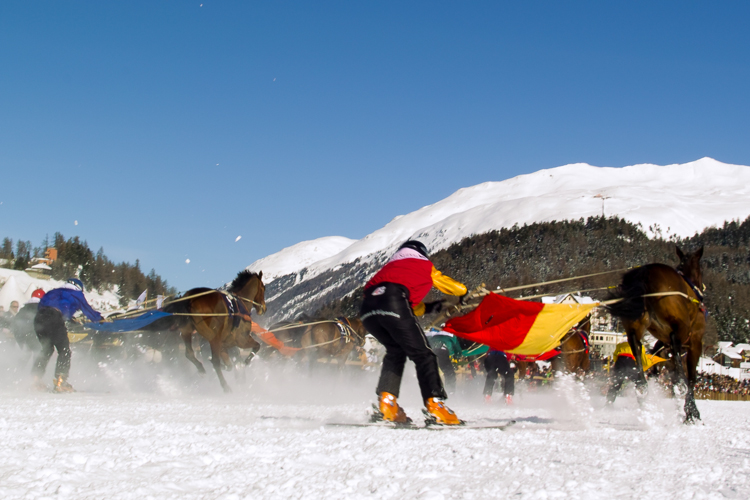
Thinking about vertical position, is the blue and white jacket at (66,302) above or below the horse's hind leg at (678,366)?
above

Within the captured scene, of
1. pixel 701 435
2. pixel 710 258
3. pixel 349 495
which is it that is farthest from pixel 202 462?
pixel 710 258

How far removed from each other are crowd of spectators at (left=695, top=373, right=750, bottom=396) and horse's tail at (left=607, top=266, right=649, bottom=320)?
51.8ft

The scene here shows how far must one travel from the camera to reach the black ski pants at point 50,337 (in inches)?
385

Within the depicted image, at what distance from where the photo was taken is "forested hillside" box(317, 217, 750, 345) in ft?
337

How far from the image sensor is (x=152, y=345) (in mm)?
13859

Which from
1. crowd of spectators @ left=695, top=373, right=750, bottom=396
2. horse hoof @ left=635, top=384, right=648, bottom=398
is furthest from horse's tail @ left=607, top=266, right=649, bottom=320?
crowd of spectators @ left=695, top=373, right=750, bottom=396

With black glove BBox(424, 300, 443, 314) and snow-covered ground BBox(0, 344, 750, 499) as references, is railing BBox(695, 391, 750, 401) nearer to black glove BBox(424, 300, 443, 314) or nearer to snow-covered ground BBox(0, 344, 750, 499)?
snow-covered ground BBox(0, 344, 750, 499)

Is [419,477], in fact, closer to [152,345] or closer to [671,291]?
[671,291]

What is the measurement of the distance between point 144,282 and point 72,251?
42.8 feet

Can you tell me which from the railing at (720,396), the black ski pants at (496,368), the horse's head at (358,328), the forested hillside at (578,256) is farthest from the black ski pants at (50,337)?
the forested hillside at (578,256)

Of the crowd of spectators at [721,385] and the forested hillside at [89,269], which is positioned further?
the forested hillside at [89,269]

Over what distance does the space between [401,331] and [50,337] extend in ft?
21.5

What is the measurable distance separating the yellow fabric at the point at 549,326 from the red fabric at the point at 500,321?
6cm

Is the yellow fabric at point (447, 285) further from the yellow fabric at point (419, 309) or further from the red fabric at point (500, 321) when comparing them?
the red fabric at point (500, 321)
